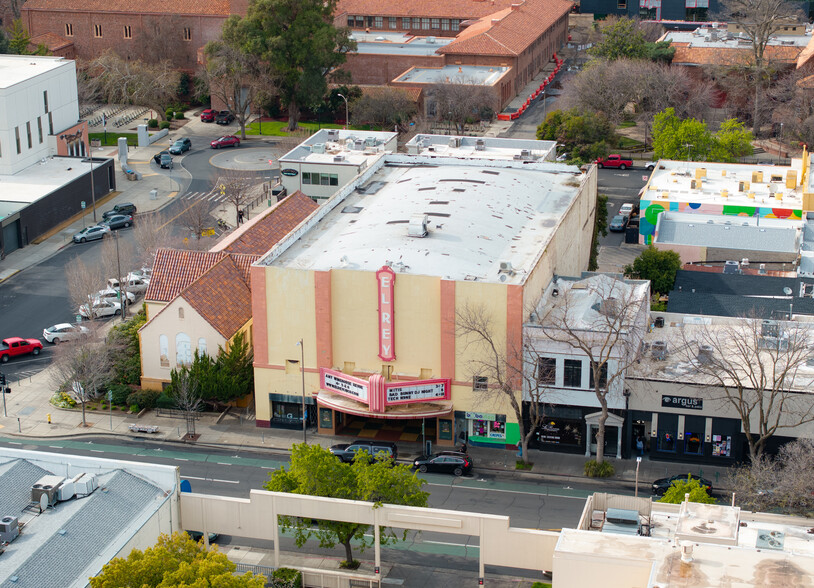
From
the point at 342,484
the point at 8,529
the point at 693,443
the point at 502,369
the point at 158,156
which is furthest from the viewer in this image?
the point at 158,156

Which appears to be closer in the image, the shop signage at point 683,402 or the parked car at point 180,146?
the shop signage at point 683,402

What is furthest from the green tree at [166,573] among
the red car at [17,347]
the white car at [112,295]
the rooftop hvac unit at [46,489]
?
the white car at [112,295]

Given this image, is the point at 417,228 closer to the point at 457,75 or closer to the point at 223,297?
the point at 223,297

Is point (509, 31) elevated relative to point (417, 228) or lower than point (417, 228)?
elevated

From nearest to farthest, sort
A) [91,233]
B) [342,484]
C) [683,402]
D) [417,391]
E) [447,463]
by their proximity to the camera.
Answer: [342,484], [447,463], [683,402], [417,391], [91,233]

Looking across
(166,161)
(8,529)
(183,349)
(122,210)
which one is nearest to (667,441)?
(183,349)

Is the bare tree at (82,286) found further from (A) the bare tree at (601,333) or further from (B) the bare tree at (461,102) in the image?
(B) the bare tree at (461,102)
